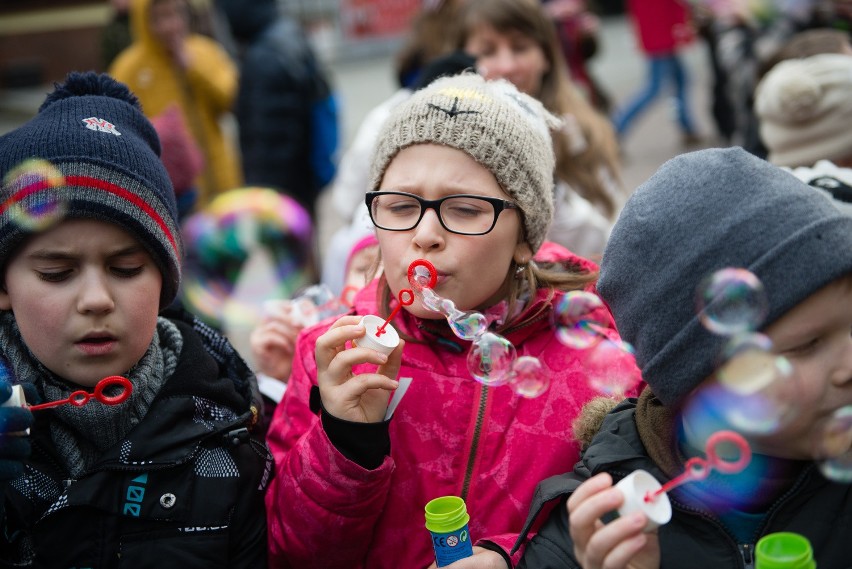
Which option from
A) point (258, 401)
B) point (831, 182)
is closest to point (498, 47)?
point (831, 182)

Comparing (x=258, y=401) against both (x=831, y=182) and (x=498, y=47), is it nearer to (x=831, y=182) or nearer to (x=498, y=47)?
(x=831, y=182)

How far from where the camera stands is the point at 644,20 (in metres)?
9.77

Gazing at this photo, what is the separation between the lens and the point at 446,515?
74.1 inches

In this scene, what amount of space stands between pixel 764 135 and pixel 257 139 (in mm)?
3209

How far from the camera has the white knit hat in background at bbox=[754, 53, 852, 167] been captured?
3.29 m

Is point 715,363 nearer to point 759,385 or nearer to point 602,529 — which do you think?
point 759,385

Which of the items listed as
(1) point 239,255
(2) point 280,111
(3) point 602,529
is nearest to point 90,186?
(3) point 602,529

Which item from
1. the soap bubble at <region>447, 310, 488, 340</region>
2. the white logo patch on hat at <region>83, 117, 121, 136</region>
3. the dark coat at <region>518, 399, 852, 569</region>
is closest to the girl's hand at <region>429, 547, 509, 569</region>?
the dark coat at <region>518, 399, 852, 569</region>

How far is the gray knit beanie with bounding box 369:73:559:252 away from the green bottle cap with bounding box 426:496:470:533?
77cm

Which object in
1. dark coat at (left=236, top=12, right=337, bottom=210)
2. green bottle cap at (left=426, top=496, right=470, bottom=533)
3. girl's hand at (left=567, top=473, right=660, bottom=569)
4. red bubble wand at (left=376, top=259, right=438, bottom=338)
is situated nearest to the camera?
girl's hand at (left=567, top=473, right=660, bottom=569)

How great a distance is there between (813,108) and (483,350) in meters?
1.80

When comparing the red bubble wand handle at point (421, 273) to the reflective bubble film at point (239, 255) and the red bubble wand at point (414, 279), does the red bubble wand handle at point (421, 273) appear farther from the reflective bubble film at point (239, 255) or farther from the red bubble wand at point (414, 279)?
the reflective bubble film at point (239, 255)

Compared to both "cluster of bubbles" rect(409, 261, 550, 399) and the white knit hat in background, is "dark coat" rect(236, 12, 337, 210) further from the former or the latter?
"cluster of bubbles" rect(409, 261, 550, 399)

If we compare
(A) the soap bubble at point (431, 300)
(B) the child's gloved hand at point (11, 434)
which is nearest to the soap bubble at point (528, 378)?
(A) the soap bubble at point (431, 300)
